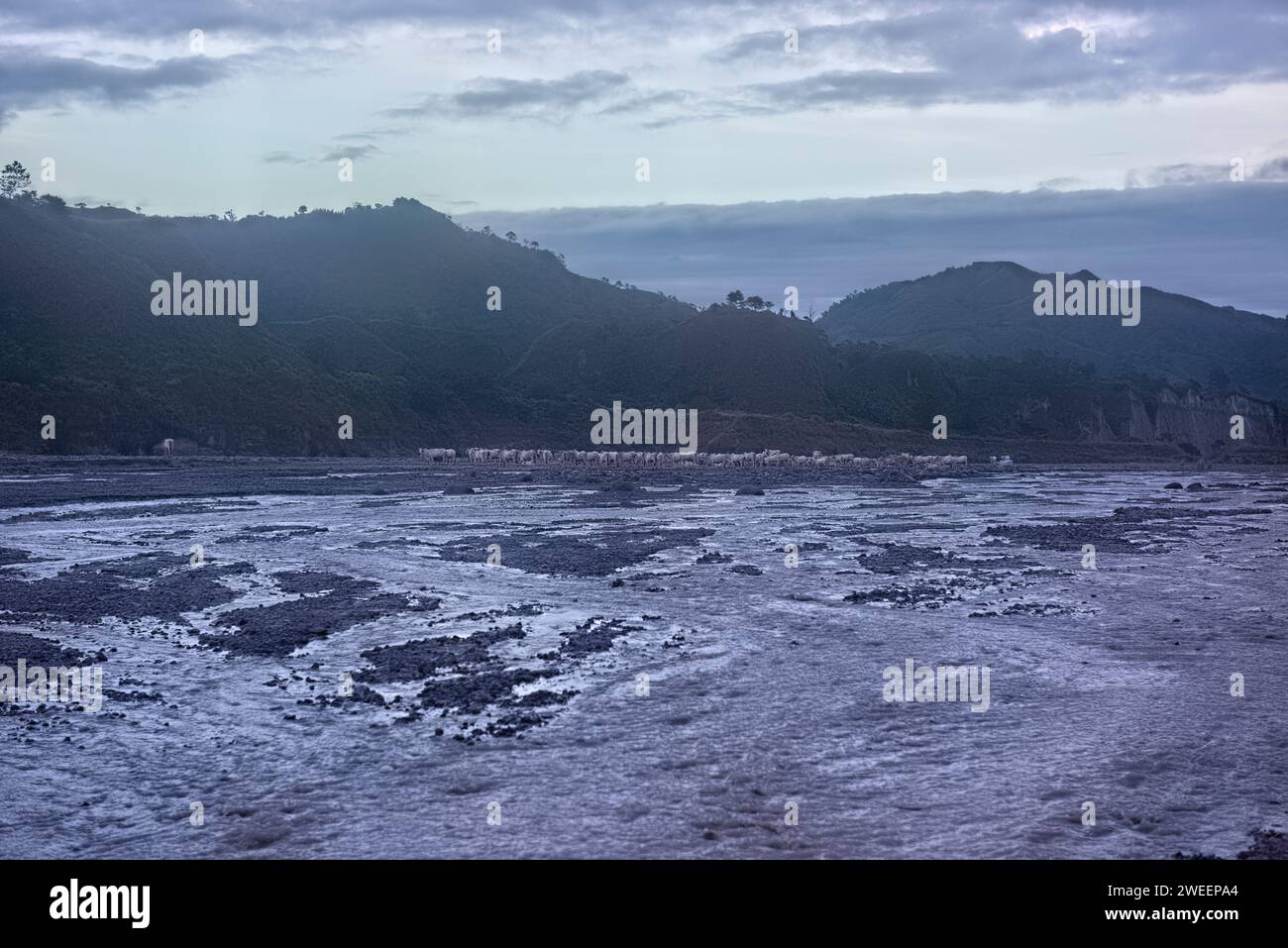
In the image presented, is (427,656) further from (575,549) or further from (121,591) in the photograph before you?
(575,549)
